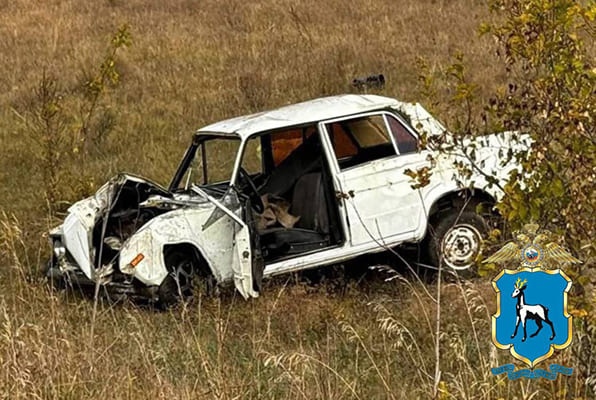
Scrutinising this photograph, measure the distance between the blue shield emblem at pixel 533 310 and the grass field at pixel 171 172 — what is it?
0.41 meters

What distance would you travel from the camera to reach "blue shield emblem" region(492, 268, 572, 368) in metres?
2.96

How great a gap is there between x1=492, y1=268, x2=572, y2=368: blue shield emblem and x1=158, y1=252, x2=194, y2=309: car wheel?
4944 mm

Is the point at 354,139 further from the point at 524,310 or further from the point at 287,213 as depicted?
the point at 524,310

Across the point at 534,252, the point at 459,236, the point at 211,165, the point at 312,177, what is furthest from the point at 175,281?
the point at 534,252

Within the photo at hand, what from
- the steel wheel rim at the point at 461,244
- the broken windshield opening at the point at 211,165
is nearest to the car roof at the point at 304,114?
the broken windshield opening at the point at 211,165

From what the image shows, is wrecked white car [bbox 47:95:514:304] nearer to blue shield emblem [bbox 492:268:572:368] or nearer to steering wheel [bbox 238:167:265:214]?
steering wheel [bbox 238:167:265:214]

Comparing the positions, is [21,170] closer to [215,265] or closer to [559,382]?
[215,265]

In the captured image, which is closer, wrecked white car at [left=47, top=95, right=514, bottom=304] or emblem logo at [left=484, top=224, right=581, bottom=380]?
emblem logo at [left=484, top=224, right=581, bottom=380]

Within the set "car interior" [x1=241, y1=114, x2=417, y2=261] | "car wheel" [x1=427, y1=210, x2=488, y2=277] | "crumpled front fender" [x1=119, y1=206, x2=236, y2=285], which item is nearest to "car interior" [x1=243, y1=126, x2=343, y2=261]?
"car interior" [x1=241, y1=114, x2=417, y2=261]

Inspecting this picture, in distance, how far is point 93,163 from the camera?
13.9 metres

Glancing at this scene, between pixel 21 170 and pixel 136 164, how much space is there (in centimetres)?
190

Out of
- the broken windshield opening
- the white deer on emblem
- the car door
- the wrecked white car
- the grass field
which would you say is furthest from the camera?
the broken windshield opening

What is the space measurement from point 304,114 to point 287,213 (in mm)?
930

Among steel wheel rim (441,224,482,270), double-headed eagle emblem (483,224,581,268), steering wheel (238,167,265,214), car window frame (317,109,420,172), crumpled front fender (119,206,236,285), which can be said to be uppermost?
double-headed eagle emblem (483,224,581,268)
